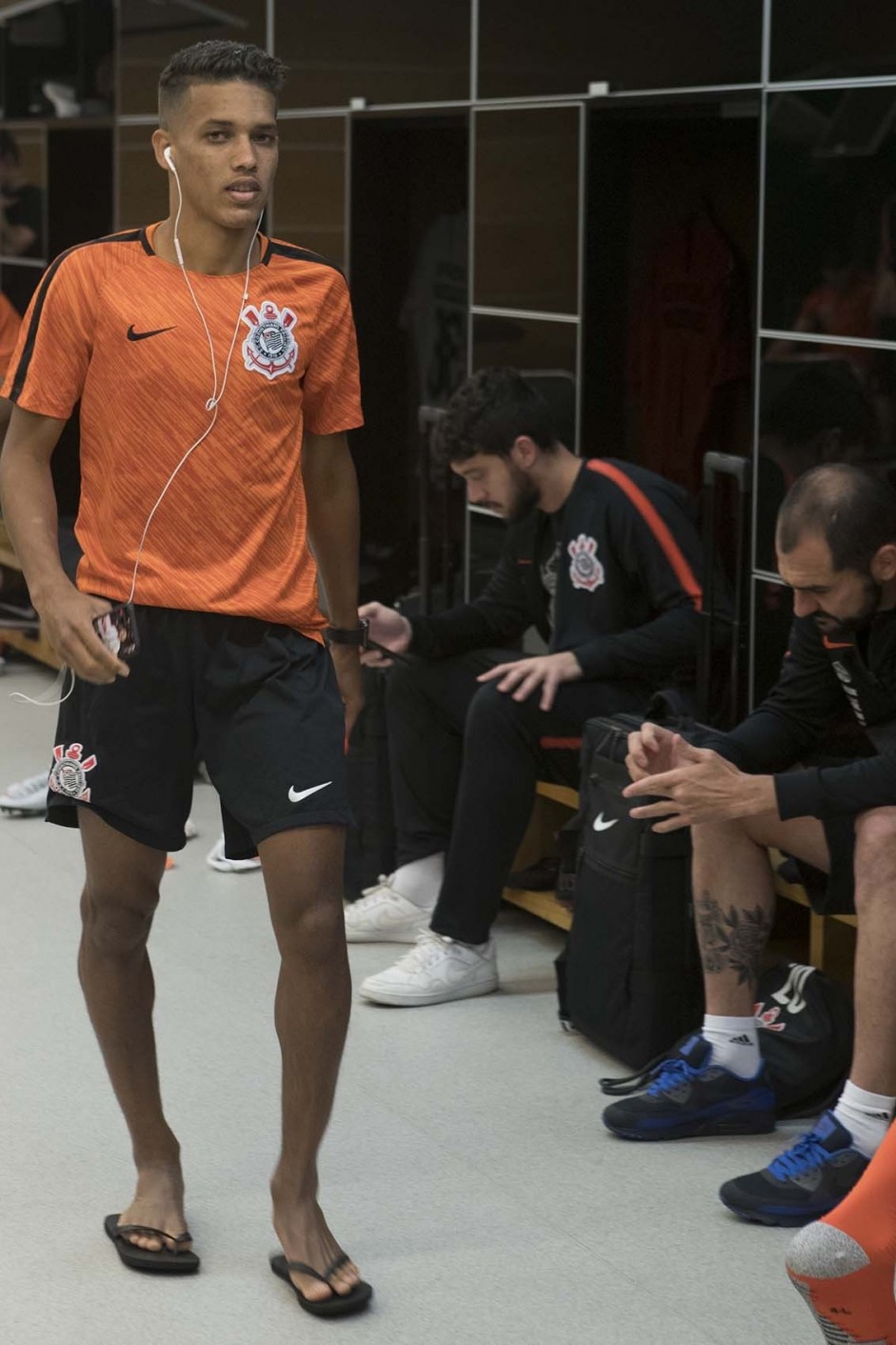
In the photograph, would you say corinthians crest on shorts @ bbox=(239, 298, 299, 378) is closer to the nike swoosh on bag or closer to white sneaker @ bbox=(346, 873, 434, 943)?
the nike swoosh on bag

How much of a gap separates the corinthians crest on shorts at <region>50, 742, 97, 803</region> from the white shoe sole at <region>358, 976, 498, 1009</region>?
1.29 meters

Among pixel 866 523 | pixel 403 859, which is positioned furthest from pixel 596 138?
pixel 866 523

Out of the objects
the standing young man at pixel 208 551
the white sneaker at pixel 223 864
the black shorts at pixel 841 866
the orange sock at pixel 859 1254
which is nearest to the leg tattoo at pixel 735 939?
the black shorts at pixel 841 866

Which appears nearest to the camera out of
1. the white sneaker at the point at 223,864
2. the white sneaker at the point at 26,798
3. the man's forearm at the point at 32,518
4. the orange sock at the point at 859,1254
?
the orange sock at the point at 859,1254

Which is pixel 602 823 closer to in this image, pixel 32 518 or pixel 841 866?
pixel 841 866

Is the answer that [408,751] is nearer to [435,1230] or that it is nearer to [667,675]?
[667,675]

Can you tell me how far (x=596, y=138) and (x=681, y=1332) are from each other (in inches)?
122

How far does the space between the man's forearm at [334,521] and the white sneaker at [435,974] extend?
1.20 metres

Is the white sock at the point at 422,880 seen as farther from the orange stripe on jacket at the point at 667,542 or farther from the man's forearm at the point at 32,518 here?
the man's forearm at the point at 32,518

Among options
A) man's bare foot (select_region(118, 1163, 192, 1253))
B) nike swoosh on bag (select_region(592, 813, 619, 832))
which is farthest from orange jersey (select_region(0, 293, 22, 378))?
man's bare foot (select_region(118, 1163, 192, 1253))

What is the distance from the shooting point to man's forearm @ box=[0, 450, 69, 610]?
242cm

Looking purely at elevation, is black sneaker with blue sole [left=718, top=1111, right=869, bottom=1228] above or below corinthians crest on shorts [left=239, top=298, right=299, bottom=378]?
below

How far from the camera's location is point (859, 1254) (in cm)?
204

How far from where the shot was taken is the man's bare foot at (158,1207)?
2678 mm
